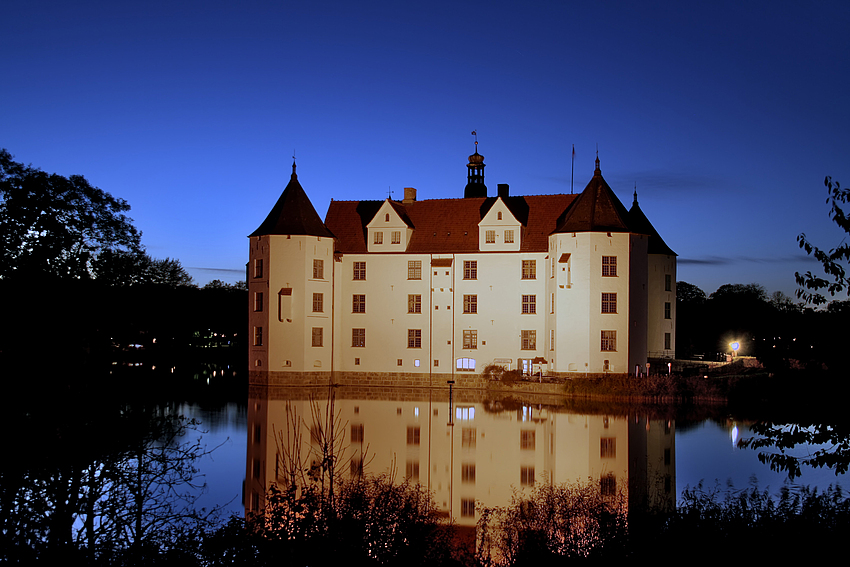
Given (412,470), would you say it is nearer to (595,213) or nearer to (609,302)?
(609,302)

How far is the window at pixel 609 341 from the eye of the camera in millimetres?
31047

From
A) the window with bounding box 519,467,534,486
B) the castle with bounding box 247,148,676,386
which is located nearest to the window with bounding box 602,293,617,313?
the castle with bounding box 247,148,676,386

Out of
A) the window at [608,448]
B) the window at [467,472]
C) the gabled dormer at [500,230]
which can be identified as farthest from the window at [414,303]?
the window at [467,472]

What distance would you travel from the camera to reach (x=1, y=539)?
7039 mm

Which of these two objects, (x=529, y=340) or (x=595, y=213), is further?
(x=529, y=340)

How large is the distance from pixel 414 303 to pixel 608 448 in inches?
724

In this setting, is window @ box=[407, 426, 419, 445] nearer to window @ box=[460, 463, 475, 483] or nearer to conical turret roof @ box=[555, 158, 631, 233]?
window @ box=[460, 463, 475, 483]

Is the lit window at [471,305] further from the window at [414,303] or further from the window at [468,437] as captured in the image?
the window at [468,437]

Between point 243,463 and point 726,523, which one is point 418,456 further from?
point 726,523

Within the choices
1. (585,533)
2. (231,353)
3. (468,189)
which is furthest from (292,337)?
(231,353)

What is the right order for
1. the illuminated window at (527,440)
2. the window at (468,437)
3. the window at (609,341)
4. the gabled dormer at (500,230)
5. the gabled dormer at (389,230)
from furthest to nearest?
the gabled dormer at (389,230) → the gabled dormer at (500,230) → the window at (609,341) → the window at (468,437) → the illuminated window at (527,440)

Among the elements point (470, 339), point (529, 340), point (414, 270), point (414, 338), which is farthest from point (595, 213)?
point (414, 338)

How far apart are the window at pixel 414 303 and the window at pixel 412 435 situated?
1448 centimetres

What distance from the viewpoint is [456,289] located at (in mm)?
34750
